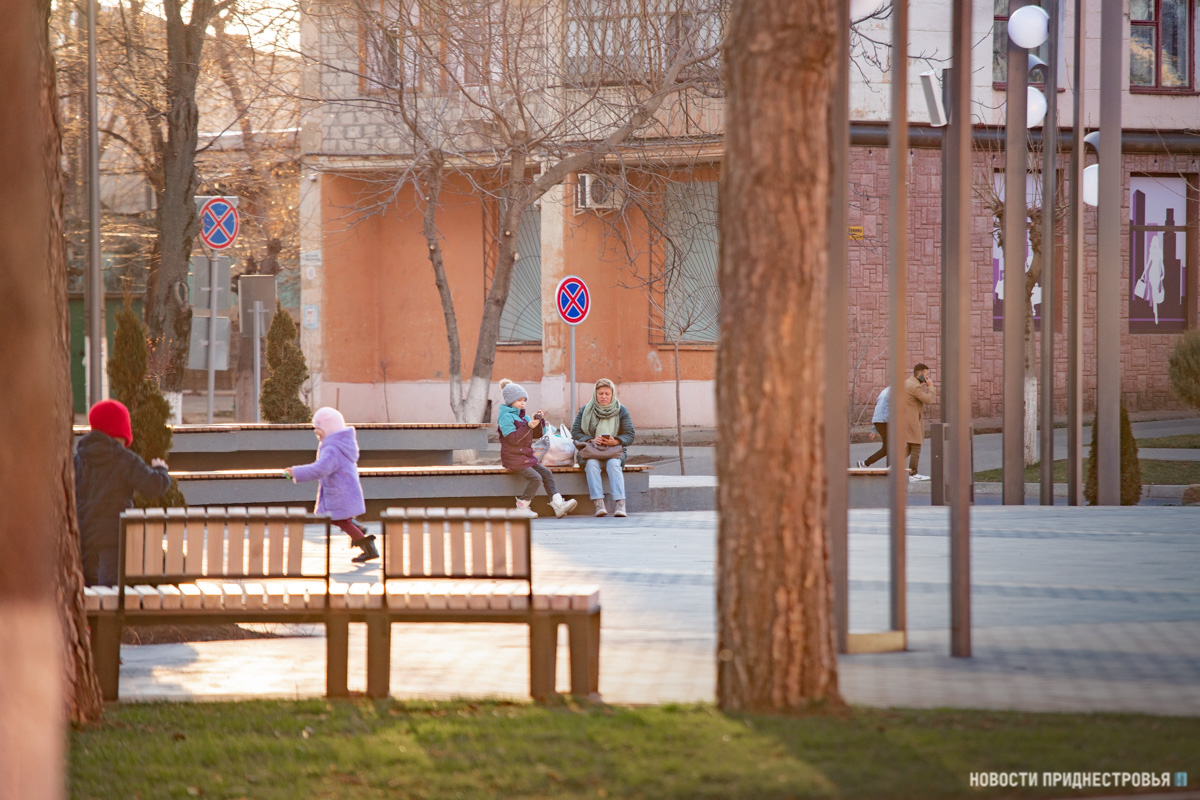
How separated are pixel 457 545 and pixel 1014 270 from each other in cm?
936

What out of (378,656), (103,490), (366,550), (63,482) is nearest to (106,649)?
(63,482)

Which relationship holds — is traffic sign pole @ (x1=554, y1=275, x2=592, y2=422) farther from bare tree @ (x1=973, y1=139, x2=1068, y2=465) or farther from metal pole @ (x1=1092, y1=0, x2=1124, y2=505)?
metal pole @ (x1=1092, y1=0, x2=1124, y2=505)

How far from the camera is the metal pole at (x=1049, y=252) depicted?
1409 cm

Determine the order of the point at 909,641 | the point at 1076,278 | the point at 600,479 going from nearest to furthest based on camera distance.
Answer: the point at 909,641
the point at 1076,278
the point at 600,479

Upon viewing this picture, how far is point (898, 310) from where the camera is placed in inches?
269

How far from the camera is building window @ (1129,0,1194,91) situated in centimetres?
2711

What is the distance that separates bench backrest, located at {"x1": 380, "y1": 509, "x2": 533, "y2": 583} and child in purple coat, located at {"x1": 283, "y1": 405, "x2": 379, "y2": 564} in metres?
4.85

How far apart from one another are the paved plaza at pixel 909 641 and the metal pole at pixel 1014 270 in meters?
2.59

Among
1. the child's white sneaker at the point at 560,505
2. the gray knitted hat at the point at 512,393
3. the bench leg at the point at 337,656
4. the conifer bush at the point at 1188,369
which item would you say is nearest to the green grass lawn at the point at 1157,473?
the conifer bush at the point at 1188,369

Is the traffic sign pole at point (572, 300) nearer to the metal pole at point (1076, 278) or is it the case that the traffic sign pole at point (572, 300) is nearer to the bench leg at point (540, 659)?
the metal pole at point (1076, 278)

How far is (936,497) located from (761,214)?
10877 millimetres

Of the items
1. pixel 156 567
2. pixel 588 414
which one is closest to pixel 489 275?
pixel 588 414

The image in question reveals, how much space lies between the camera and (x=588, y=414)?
1490 centimetres

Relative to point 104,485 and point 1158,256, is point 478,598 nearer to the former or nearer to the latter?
point 104,485
